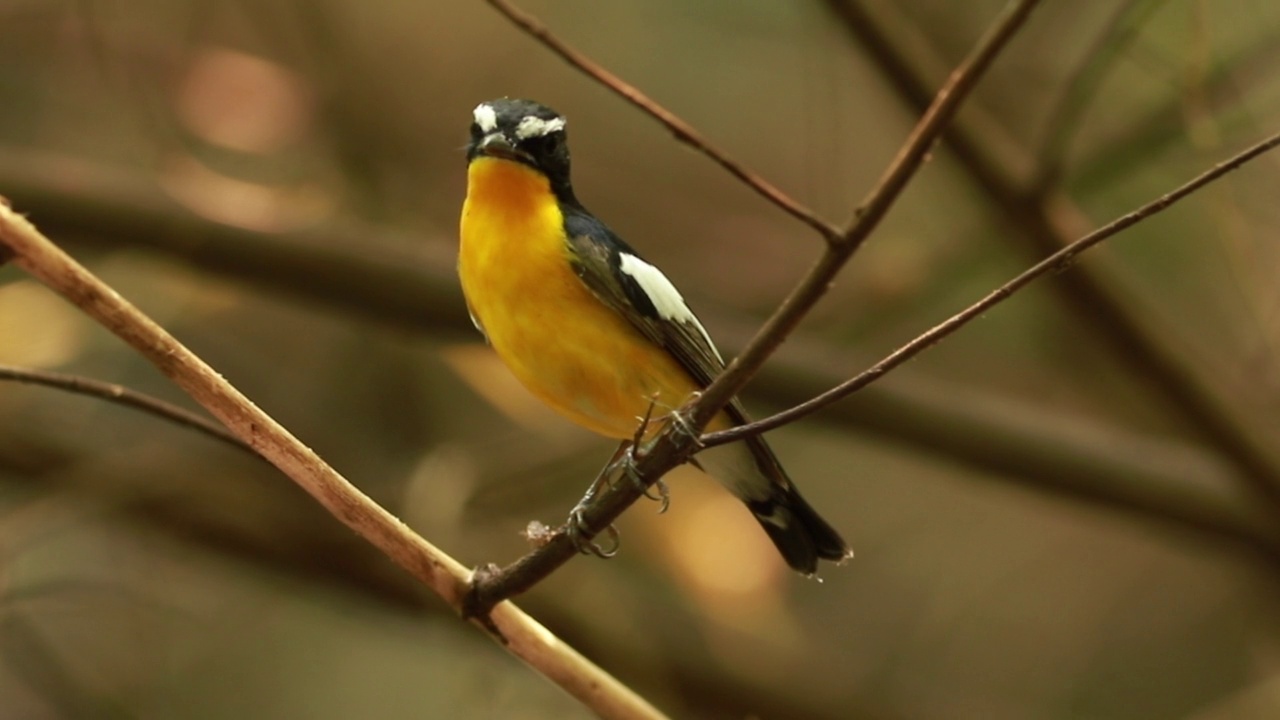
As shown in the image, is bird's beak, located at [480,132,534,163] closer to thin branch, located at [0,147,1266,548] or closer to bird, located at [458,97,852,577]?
bird, located at [458,97,852,577]

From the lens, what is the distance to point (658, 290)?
7.45ft

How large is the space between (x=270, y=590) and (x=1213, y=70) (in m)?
3.25

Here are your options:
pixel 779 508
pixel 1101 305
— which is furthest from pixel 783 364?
pixel 779 508

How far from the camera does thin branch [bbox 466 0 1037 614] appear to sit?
4.08 ft

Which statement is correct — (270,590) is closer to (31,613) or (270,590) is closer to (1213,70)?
(31,613)

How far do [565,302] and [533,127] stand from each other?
12.0 inches

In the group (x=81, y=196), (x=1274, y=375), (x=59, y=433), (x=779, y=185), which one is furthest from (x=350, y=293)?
(x=1274, y=375)

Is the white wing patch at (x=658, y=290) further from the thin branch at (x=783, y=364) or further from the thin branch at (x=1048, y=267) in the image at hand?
the thin branch at (x=783, y=364)

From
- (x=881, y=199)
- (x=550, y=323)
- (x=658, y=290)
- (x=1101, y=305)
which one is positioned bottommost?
(x=550, y=323)

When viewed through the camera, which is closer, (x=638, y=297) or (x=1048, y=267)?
(x=1048, y=267)

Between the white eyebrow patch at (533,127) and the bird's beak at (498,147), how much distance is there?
0.10 feet

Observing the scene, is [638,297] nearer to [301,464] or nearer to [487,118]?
[487,118]

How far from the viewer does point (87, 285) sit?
4.50 ft

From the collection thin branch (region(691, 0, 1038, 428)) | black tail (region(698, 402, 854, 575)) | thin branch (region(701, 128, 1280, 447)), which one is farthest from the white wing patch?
thin branch (region(701, 128, 1280, 447))
